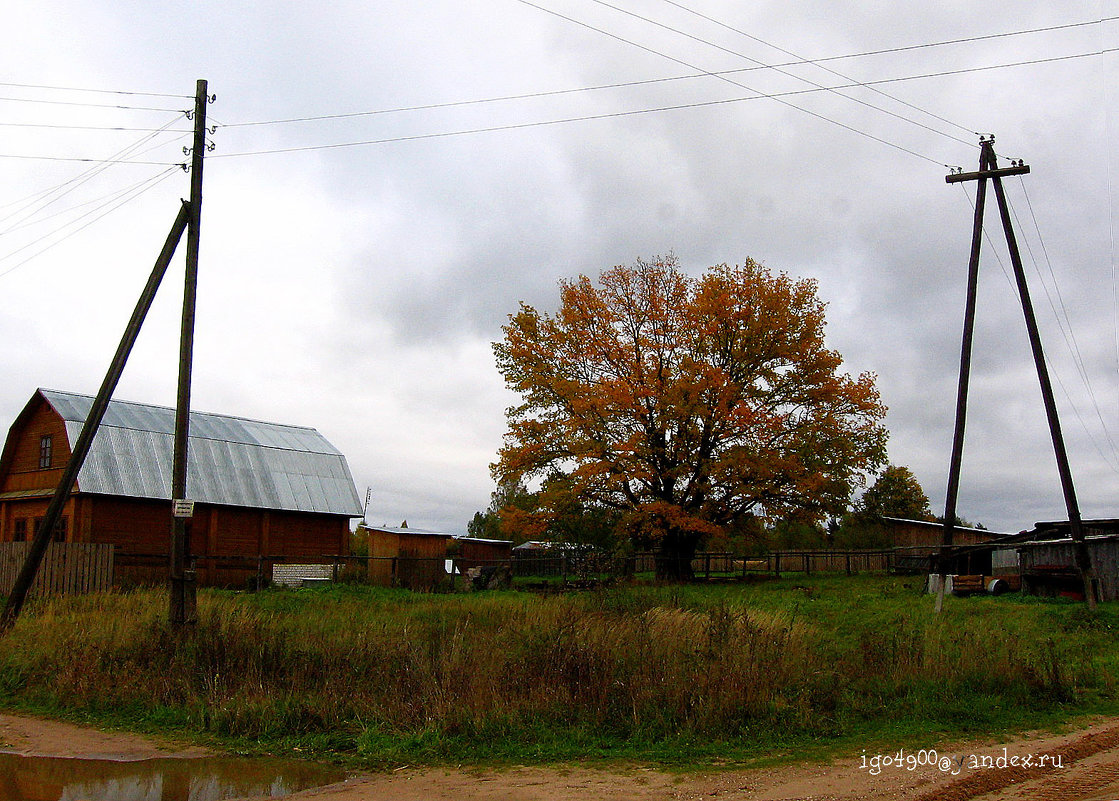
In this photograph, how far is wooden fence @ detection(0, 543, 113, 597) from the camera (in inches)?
863

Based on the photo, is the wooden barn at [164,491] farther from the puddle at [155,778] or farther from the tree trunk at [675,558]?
the puddle at [155,778]

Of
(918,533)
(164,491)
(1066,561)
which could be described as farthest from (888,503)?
(164,491)

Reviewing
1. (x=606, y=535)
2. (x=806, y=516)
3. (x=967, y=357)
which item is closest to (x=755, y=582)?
(x=806, y=516)

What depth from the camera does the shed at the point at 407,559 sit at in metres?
34.4

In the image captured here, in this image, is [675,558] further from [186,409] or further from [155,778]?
[155,778]

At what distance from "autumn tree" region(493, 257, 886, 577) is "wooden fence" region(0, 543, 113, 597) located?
16.0m

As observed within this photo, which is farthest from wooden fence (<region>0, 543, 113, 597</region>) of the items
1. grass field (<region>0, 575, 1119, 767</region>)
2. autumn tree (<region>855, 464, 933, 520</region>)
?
autumn tree (<region>855, 464, 933, 520</region>)

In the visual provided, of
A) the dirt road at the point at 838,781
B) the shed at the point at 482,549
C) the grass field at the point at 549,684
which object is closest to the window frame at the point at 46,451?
the grass field at the point at 549,684

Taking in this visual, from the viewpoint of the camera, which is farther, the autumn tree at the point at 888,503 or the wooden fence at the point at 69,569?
the autumn tree at the point at 888,503

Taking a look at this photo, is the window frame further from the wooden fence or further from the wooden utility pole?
the wooden utility pole

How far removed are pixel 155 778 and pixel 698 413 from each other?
2536cm

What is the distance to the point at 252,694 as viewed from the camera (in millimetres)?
11719

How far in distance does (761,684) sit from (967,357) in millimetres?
14228

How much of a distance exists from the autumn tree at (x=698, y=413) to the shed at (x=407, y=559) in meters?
4.81
